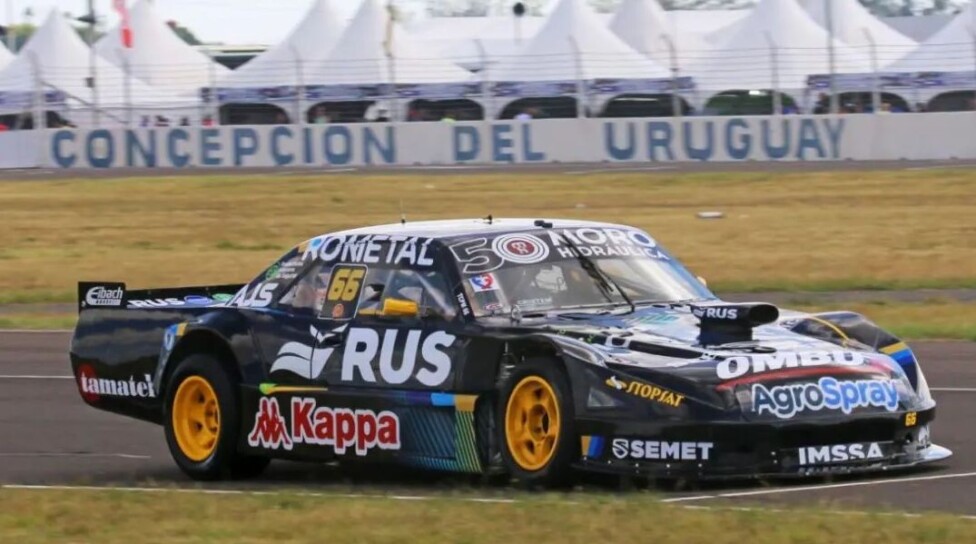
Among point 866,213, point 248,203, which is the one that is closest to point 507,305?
point 866,213

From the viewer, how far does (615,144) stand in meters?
37.8

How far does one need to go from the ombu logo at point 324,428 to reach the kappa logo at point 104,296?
141cm

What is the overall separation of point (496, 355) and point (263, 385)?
1.53 m

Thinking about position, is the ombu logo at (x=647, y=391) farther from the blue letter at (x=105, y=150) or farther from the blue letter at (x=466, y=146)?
the blue letter at (x=105, y=150)

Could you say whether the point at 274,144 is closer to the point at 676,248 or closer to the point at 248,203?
the point at 248,203

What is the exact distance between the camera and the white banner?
117 ft

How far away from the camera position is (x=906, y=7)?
14275cm

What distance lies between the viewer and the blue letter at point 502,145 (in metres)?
38.5

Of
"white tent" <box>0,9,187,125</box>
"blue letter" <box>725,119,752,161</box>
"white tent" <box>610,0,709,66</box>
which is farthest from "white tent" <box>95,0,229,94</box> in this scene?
"blue letter" <box>725,119,752,161</box>

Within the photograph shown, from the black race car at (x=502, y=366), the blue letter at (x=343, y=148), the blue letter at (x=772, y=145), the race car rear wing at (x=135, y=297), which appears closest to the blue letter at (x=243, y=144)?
the blue letter at (x=343, y=148)

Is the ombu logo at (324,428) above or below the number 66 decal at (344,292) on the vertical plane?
below

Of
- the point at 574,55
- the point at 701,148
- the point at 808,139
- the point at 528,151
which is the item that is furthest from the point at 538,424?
the point at 574,55

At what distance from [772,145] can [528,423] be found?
28.7 metres

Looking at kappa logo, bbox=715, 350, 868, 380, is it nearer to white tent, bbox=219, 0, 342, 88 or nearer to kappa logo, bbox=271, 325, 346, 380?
kappa logo, bbox=271, 325, 346, 380
